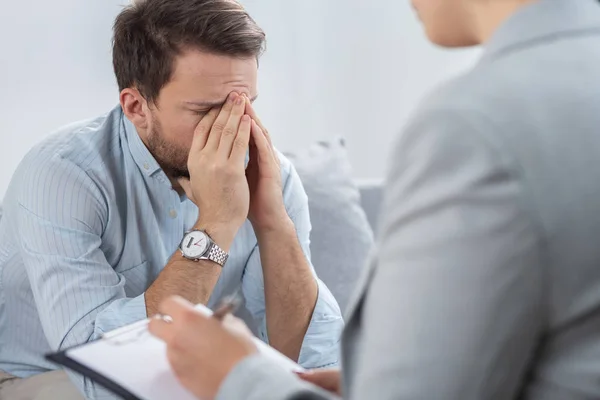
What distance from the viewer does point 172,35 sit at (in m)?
1.77

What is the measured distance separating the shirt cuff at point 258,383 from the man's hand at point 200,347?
0.06 ft

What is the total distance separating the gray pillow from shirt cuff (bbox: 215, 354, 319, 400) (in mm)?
1464

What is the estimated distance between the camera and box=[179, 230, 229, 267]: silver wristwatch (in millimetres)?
1644

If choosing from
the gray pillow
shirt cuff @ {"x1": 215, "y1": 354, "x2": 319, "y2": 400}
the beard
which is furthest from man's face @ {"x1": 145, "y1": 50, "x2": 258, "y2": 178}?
shirt cuff @ {"x1": 215, "y1": 354, "x2": 319, "y2": 400}

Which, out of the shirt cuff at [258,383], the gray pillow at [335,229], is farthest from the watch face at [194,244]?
the shirt cuff at [258,383]

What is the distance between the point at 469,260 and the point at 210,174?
1125mm

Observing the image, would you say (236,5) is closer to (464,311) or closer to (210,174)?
(210,174)

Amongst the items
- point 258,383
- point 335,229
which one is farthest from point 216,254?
point 258,383

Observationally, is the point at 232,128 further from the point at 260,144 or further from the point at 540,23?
the point at 540,23

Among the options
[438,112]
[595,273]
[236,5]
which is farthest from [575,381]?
[236,5]

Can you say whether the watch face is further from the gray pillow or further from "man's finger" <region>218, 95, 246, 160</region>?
the gray pillow

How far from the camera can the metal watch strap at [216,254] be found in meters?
1.66

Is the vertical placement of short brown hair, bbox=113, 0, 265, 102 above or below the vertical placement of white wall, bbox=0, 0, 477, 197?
above

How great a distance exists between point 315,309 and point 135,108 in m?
0.58
